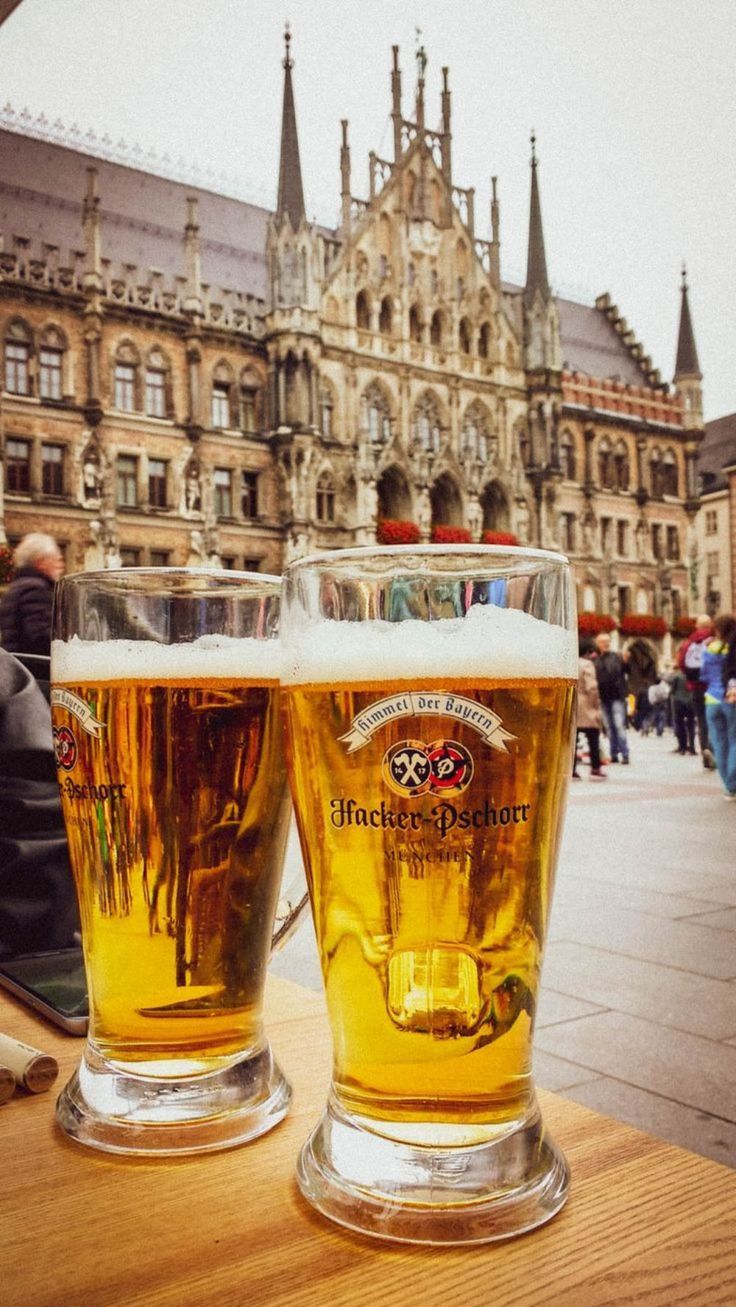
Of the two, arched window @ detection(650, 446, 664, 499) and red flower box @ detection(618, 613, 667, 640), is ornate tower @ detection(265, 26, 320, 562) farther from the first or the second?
arched window @ detection(650, 446, 664, 499)

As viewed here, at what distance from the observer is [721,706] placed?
296 inches

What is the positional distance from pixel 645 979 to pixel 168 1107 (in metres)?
2.81

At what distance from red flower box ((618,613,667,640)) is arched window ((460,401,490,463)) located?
655 centimetres

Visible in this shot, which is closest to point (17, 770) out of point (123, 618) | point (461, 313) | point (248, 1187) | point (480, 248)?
point (123, 618)

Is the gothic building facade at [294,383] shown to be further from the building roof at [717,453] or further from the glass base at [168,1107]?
the glass base at [168,1107]

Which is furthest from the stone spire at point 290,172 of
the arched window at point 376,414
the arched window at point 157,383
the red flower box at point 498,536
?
the red flower box at point 498,536

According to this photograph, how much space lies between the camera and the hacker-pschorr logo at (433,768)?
0.47m

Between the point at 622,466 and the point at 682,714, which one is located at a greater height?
the point at 622,466

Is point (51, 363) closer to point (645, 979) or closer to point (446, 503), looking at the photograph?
point (446, 503)

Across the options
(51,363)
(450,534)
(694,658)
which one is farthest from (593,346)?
(694,658)

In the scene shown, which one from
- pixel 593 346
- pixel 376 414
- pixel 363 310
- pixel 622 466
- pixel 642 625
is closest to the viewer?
pixel 376 414

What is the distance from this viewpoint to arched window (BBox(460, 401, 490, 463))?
89.6ft

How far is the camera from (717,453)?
132 ft

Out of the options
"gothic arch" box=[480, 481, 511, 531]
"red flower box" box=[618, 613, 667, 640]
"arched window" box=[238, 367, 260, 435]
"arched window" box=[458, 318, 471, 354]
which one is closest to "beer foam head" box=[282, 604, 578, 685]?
"arched window" box=[238, 367, 260, 435]
